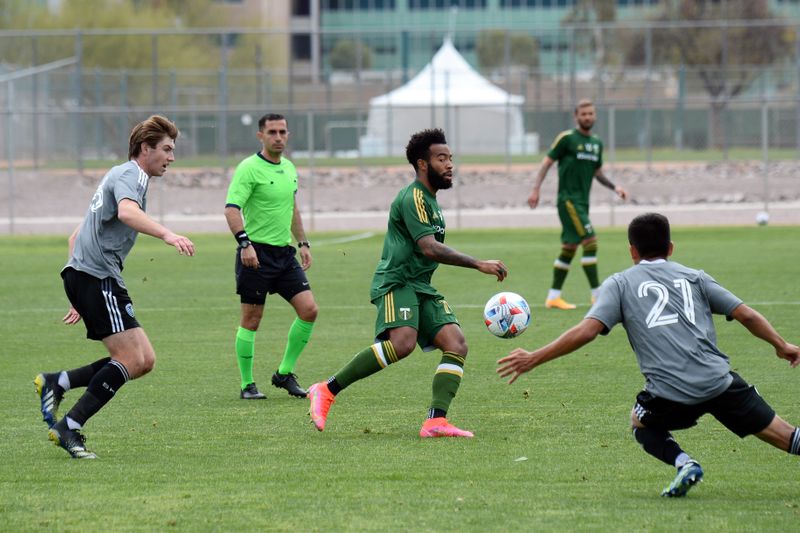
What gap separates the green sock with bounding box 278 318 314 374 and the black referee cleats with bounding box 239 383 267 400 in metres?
0.24

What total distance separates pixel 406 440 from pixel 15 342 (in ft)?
20.7

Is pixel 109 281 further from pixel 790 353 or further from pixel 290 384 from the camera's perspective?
pixel 790 353

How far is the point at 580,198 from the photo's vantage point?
48.5 ft

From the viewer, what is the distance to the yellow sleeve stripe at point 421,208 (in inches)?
300

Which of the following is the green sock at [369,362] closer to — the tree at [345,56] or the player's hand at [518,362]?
the player's hand at [518,362]

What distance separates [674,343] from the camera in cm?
575

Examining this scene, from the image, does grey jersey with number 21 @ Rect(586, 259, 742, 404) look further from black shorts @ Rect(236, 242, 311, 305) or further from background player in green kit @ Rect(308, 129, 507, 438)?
black shorts @ Rect(236, 242, 311, 305)

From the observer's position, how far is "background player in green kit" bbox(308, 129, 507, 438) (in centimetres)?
764

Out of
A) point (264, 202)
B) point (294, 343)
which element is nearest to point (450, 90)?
point (264, 202)

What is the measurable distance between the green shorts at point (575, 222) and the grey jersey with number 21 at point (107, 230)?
27.1 ft

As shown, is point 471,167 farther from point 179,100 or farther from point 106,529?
point 106,529

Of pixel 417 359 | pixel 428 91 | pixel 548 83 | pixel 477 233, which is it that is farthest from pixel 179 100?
pixel 417 359

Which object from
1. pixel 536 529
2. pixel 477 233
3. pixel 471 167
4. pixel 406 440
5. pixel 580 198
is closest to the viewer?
pixel 536 529

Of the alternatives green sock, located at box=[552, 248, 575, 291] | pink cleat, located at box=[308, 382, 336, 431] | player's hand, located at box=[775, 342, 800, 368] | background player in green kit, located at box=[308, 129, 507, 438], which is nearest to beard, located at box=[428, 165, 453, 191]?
background player in green kit, located at box=[308, 129, 507, 438]
